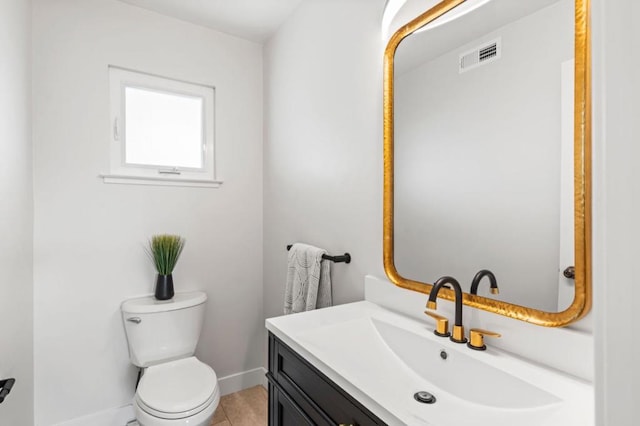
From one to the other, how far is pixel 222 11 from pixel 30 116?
1.16 metres

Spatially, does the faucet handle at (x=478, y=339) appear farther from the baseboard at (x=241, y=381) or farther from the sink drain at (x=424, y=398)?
the baseboard at (x=241, y=381)

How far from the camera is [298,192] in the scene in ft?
6.45

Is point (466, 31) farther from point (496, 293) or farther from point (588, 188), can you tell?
point (496, 293)

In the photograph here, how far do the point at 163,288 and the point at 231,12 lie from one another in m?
1.66

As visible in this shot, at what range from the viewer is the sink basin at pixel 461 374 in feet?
2.46

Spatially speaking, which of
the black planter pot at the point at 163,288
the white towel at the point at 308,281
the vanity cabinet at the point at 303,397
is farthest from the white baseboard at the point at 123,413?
the vanity cabinet at the point at 303,397

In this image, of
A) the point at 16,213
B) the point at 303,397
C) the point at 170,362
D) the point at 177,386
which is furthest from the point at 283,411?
the point at 16,213

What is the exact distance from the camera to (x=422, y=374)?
3.18 ft

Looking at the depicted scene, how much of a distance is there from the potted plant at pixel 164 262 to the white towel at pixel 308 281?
735 mm

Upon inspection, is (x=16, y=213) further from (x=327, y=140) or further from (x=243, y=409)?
(x=243, y=409)

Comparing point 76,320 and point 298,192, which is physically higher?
point 298,192

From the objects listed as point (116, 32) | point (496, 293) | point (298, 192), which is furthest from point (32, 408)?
point (496, 293)

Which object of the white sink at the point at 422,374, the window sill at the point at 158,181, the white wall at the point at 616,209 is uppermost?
the window sill at the point at 158,181

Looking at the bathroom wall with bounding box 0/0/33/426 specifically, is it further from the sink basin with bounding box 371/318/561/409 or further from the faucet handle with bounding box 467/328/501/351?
the faucet handle with bounding box 467/328/501/351
